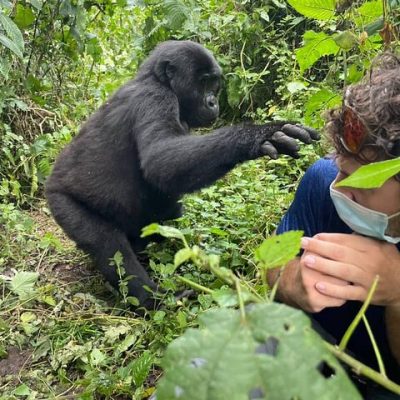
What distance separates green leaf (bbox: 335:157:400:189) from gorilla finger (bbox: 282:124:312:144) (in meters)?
1.39

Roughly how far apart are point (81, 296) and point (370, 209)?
6.32ft

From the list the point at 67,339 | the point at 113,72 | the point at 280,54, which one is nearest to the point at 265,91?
the point at 280,54

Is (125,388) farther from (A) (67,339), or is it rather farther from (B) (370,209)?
(B) (370,209)

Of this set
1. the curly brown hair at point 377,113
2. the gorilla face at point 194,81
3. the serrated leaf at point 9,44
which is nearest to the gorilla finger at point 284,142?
the curly brown hair at point 377,113

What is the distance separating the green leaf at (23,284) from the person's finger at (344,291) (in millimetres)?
1989

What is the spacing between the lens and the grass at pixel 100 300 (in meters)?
2.30

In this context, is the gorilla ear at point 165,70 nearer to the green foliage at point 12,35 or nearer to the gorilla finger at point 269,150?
the green foliage at point 12,35

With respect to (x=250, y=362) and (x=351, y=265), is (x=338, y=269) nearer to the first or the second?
(x=351, y=265)

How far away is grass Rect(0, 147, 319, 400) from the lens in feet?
7.54

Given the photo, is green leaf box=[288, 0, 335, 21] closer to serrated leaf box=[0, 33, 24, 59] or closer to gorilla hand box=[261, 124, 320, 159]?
gorilla hand box=[261, 124, 320, 159]

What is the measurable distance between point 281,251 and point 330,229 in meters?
0.91

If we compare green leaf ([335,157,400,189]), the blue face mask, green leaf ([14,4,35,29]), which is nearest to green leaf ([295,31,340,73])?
the blue face mask

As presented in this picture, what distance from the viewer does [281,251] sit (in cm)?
82

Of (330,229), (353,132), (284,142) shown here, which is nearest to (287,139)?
(284,142)
